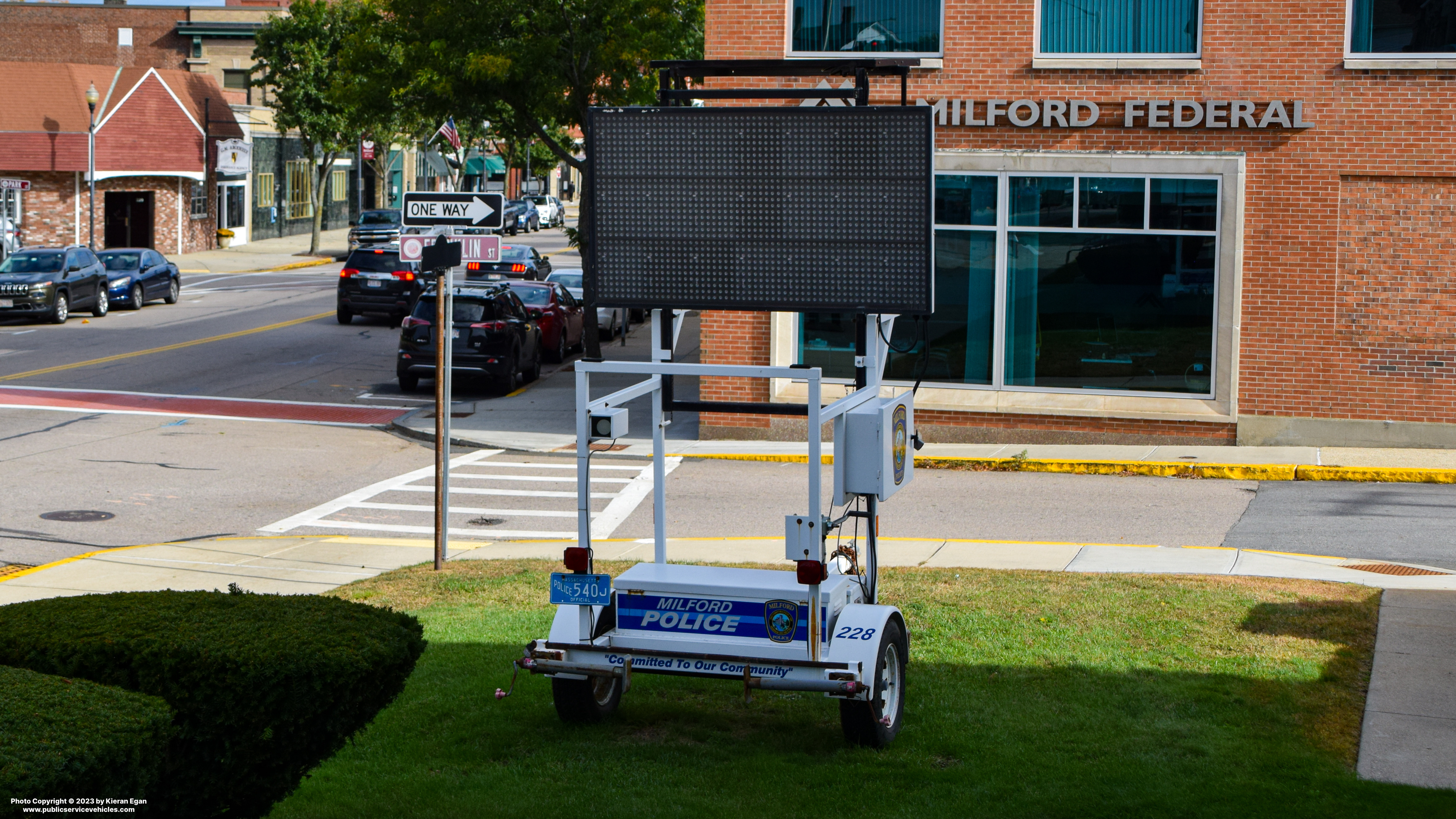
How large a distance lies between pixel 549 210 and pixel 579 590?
2987 inches

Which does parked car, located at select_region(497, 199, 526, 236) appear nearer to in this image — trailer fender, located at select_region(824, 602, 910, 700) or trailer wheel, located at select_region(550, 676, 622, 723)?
trailer wheel, located at select_region(550, 676, 622, 723)

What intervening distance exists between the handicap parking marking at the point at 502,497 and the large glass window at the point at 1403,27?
1019 centimetres

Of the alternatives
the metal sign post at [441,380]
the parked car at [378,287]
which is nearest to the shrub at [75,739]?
the metal sign post at [441,380]

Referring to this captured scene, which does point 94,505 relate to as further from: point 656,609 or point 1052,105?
point 1052,105

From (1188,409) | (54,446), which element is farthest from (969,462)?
(54,446)

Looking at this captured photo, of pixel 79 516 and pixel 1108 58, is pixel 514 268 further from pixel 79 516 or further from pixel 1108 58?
pixel 79 516

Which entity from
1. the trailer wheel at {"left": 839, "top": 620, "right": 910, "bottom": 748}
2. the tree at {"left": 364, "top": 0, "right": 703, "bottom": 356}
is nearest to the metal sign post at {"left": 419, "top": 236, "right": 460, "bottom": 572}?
the trailer wheel at {"left": 839, "top": 620, "right": 910, "bottom": 748}

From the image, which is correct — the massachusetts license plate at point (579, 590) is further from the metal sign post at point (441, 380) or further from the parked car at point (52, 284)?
the parked car at point (52, 284)

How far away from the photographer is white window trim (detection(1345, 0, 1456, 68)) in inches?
709

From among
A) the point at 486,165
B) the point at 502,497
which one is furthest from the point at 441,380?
the point at 486,165

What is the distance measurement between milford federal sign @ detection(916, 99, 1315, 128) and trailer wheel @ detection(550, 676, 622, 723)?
12480 millimetres

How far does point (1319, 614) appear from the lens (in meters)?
9.76

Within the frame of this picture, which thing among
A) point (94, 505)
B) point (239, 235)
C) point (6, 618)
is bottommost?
point (94, 505)

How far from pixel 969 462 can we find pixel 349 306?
19.9 m
